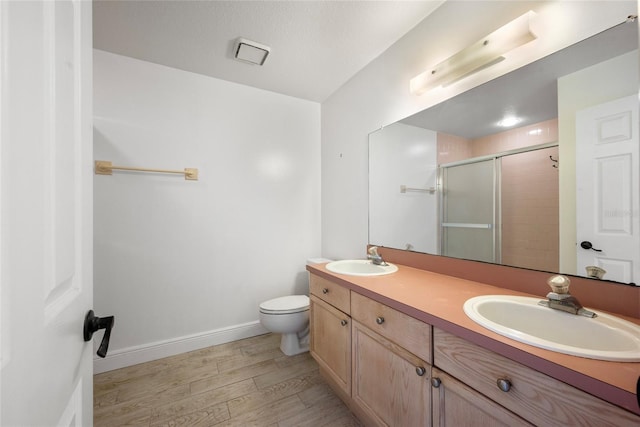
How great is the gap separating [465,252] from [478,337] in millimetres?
738

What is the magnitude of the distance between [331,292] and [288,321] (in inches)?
26.5

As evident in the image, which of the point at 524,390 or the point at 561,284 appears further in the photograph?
the point at 561,284

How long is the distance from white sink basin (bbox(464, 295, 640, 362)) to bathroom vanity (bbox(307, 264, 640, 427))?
2cm

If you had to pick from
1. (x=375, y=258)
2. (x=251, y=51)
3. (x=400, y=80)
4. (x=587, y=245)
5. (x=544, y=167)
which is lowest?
(x=375, y=258)

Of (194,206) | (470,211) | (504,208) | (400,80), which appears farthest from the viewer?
(194,206)

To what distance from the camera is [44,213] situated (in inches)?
15.3

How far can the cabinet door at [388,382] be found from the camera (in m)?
0.95

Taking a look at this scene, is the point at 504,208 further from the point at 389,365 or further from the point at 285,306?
the point at 285,306

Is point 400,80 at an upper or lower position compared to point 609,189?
upper

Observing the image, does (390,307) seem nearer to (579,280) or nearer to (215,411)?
(579,280)

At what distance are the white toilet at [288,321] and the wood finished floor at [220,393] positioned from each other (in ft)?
0.29

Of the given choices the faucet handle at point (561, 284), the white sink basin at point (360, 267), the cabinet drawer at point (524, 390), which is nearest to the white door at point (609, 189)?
the faucet handle at point (561, 284)

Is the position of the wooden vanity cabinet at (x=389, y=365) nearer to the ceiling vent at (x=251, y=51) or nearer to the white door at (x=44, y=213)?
the white door at (x=44, y=213)

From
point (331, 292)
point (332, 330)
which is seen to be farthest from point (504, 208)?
point (332, 330)
